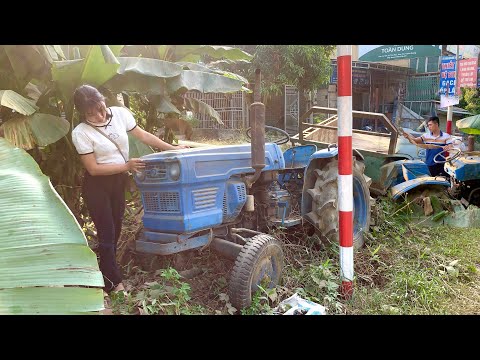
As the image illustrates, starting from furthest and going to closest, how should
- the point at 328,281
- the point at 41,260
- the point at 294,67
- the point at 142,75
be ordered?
the point at 294,67, the point at 142,75, the point at 328,281, the point at 41,260

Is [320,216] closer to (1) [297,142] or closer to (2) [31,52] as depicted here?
(1) [297,142]

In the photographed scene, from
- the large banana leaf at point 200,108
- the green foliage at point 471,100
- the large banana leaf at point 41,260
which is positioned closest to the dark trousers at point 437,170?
the green foliage at point 471,100

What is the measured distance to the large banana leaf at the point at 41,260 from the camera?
1457mm

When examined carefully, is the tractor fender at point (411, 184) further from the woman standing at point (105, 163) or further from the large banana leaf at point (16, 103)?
the large banana leaf at point (16, 103)

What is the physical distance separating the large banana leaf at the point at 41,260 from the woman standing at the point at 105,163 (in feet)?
2.67

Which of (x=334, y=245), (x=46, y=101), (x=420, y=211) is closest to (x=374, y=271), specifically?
(x=334, y=245)

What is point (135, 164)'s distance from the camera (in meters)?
2.53

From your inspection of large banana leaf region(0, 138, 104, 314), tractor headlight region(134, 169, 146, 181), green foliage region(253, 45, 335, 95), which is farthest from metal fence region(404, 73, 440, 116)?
large banana leaf region(0, 138, 104, 314)

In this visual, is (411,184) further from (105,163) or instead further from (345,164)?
(105,163)

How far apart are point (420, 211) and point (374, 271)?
1173 mm

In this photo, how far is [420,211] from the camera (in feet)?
12.9

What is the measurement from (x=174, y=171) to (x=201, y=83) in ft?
3.43

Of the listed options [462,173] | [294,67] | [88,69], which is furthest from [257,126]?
[462,173]

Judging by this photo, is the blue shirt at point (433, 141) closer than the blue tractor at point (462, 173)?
No
